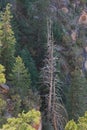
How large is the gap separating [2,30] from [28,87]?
645 centimetres

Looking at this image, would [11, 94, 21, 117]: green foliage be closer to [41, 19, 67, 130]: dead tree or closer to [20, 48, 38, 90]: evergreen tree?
[41, 19, 67, 130]: dead tree

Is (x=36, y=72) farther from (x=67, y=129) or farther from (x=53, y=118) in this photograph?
(x=67, y=129)

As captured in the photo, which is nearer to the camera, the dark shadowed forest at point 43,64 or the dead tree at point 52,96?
the dark shadowed forest at point 43,64

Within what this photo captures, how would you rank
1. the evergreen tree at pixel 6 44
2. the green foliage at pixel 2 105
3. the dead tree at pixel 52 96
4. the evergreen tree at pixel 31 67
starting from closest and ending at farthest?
1. the green foliage at pixel 2 105
2. the evergreen tree at pixel 6 44
3. the dead tree at pixel 52 96
4. the evergreen tree at pixel 31 67

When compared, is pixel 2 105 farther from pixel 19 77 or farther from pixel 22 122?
A: pixel 22 122

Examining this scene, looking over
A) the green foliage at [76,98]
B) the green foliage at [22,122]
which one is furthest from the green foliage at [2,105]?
the green foliage at [22,122]

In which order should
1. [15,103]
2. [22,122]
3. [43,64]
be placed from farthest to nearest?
[43,64]
[15,103]
[22,122]

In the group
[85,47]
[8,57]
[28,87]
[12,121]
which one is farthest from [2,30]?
[85,47]

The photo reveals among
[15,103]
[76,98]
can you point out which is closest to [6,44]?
[15,103]

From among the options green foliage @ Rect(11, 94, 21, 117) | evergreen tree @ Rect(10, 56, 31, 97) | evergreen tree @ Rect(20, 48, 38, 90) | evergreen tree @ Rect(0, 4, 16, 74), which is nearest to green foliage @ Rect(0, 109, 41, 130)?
green foliage @ Rect(11, 94, 21, 117)

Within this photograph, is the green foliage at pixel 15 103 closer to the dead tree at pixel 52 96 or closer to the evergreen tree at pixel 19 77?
the evergreen tree at pixel 19 77

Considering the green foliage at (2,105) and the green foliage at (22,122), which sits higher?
the green foliage at (2,105)

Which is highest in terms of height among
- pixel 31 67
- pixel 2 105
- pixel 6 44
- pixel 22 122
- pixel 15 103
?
pixel 6 44

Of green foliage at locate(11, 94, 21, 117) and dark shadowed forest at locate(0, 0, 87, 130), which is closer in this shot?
green foliage at locate(11, 94, 21, 117)
